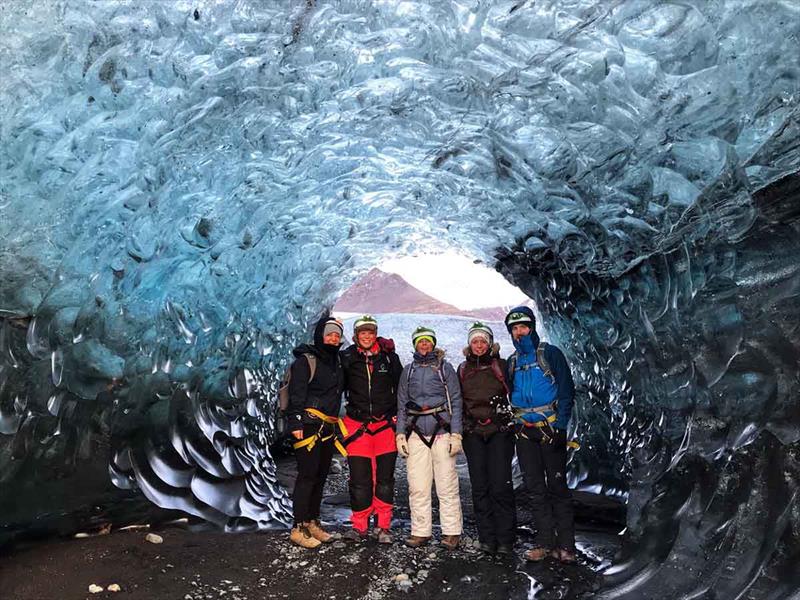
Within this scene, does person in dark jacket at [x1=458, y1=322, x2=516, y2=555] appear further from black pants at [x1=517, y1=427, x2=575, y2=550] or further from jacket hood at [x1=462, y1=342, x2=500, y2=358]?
black pants at [x1=517, y1=427, x2=575, y2=550]

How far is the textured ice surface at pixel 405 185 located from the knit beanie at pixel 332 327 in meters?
1.54

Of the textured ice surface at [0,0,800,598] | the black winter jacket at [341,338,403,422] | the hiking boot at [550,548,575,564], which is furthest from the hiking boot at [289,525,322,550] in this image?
the hiking boot at [550,548,575,564]

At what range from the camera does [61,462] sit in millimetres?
5090

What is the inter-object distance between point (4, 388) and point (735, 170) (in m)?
4.93

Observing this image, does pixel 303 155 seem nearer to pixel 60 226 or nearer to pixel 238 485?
pixel 60 226

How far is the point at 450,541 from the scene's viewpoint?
5520 mm

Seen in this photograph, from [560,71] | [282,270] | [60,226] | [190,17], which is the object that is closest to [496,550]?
[560,71]

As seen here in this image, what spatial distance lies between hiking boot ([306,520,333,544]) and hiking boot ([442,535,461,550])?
948mm

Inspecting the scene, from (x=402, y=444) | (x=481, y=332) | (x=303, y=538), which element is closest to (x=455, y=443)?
(x=402, y=444)

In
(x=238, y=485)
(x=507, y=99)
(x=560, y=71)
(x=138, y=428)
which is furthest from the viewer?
(x=238, y=485)

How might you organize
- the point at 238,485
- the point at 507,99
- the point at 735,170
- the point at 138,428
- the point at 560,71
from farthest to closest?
the point at 238,485 < the point at 138,428 < the point at 507,99 < the point at 560,71 < the point at 735,170

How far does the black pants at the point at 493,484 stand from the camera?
5.40 meters

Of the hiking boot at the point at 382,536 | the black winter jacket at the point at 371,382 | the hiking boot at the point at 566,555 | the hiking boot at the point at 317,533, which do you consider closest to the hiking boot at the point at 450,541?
the hiking boot at the point at 382,536

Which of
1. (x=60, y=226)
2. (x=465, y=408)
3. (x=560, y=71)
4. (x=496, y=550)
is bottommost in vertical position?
(x=496, y=550)
